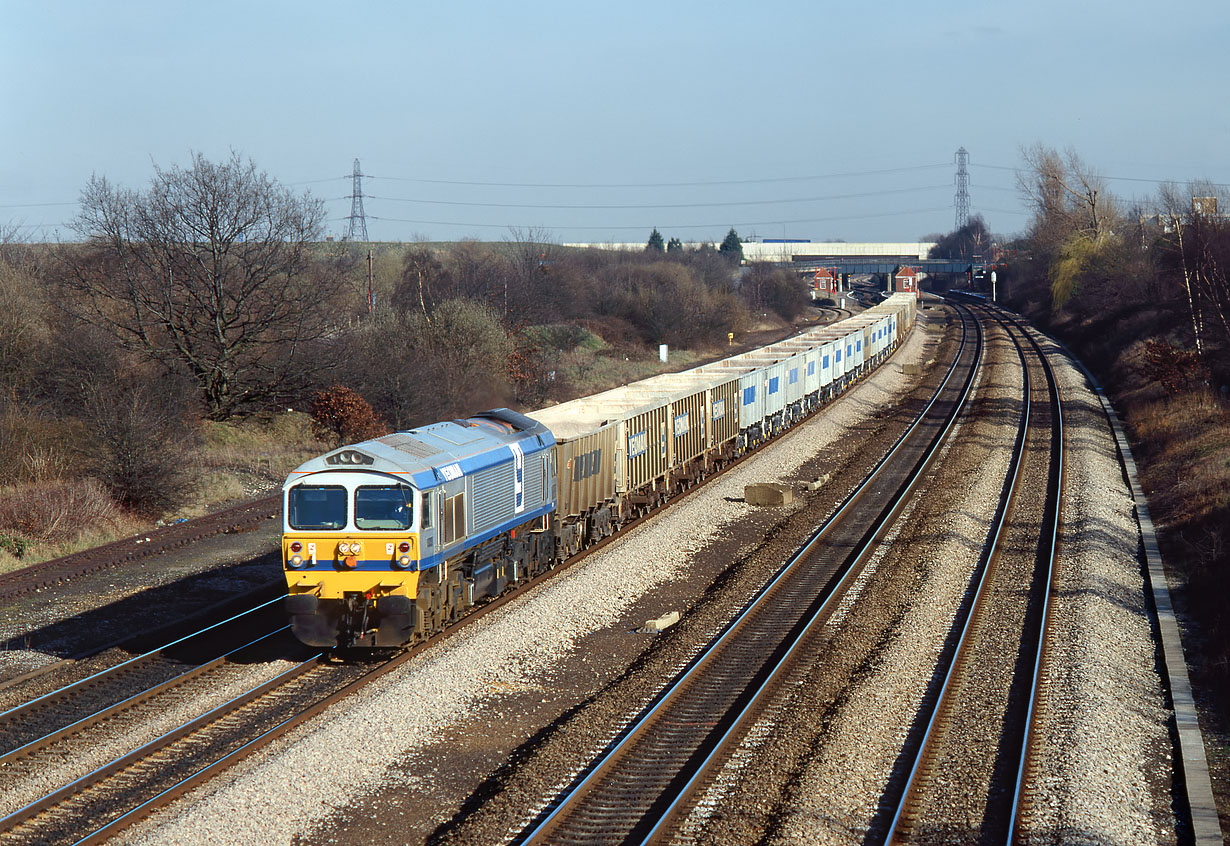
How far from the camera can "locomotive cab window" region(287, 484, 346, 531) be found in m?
14.6

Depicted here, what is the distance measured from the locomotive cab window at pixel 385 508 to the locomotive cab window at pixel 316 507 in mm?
230

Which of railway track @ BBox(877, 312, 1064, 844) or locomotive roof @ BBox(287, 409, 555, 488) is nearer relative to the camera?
railway track @ BBox(877, 312, 1064, 844)

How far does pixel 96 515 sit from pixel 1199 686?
72.8ft

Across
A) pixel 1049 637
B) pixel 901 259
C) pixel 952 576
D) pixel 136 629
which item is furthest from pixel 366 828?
pixel 901 259

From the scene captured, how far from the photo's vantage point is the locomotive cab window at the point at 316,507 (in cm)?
1460

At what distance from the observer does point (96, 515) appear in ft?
81.5

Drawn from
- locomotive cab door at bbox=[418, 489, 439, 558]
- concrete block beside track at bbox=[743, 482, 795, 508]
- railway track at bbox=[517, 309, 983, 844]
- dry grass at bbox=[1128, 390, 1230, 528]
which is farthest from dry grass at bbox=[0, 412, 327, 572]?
dry grass at bbox=[1128, 390, 1230, 528]

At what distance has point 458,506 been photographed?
15.9 metres

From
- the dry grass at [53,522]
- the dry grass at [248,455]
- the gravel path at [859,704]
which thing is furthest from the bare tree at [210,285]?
the gravel path at [859,704]

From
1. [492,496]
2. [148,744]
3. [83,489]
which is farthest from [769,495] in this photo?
[148,744]

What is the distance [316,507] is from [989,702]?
9163 millimetres

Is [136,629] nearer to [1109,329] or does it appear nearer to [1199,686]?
[1199,686]

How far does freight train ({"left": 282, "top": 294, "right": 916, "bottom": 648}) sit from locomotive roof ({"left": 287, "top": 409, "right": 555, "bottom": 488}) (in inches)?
1.0

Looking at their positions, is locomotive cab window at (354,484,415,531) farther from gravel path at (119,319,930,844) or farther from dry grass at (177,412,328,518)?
dry grass at (177,412,328,518)
